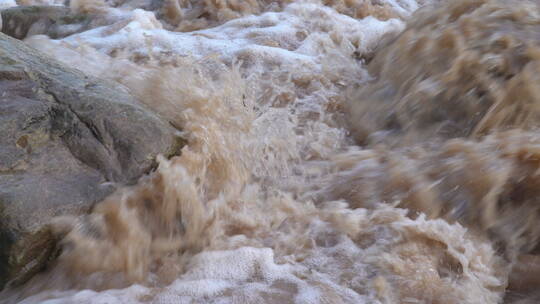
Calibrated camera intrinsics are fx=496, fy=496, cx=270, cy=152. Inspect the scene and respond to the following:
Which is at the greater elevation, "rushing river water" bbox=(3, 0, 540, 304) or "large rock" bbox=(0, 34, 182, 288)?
"large rock" bbox=(0, 34, 182, 288)

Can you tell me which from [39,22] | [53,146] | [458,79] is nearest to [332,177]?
[458,79]

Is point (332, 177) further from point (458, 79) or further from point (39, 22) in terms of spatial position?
point (39, 22)

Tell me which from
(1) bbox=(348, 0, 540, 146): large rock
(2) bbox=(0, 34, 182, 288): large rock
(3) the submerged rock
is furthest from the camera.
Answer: (3) the submerged rock

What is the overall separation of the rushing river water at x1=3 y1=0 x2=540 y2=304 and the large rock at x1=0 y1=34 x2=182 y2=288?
9cm

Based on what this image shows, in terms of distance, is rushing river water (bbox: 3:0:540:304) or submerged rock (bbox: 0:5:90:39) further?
submerged rock (bbox: 0:5:90:39)

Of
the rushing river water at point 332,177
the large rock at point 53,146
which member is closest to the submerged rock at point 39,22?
the rushing river water at point 332,177

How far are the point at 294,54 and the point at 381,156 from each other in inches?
70.5

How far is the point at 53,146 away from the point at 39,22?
3.51 m

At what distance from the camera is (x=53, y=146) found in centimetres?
246

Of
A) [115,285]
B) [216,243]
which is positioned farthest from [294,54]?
[115,285]

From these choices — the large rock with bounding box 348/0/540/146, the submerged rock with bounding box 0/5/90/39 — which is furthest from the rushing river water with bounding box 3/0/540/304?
the submerged rock with bounding box 0/5/90/39

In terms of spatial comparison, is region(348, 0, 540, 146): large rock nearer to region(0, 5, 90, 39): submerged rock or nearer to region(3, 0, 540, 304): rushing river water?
region(3, 0, 540, 304): rushing river water

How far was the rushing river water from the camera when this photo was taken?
88.6 inches

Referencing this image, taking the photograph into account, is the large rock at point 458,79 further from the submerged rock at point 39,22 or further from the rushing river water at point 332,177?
the submerged rock at point 39,22
